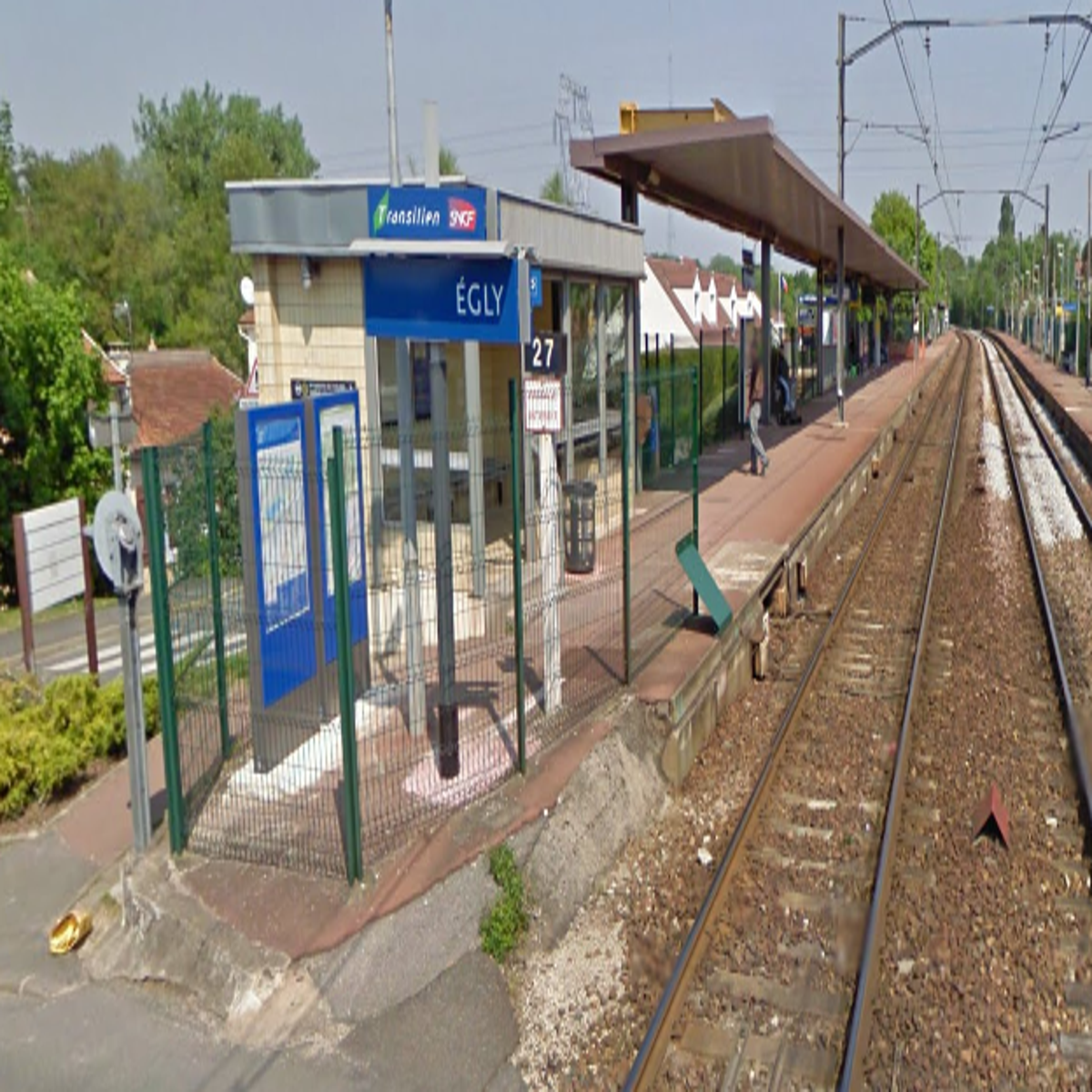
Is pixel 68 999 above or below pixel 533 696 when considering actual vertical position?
below

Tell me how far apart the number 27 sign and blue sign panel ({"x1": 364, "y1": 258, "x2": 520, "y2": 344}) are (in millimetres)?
884

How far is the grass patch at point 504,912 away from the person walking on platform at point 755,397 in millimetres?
14432

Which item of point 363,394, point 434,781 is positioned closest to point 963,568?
point 363,394

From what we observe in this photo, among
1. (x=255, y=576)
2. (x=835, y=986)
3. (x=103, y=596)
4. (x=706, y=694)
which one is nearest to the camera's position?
(x=835, y=986)

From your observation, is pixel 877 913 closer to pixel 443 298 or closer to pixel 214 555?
pixel 214 555

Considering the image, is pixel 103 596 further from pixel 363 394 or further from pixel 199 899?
pixel 199 899

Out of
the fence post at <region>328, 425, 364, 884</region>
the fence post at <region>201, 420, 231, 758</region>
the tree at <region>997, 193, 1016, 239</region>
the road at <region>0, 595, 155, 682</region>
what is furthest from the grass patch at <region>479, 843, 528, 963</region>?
the tree at <region>997, 193, 1016, 239</region>

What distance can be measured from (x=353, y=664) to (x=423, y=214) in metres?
2.72

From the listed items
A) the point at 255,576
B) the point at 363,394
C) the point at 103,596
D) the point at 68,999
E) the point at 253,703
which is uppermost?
the point at 363,394

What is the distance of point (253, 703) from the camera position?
7.12 meters

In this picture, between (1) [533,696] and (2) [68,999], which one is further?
(1) [533,696]

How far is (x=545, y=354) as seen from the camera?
8.28 meters

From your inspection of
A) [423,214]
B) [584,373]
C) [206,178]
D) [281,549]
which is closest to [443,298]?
[423,214]

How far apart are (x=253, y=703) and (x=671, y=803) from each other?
2996 mm
